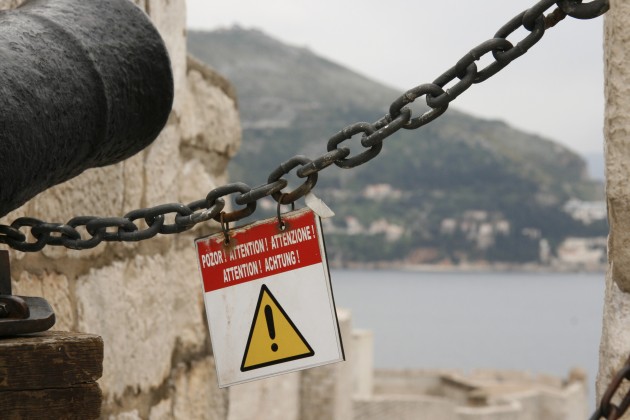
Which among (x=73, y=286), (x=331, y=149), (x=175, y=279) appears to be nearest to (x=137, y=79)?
(x=331, y=149)

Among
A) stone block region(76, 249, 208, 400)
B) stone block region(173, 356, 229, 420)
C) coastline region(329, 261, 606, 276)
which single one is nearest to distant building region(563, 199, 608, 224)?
coastline region(329, 261, 606, 276)

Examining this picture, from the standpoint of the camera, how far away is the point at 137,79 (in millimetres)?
1741

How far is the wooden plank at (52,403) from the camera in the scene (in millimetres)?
1410

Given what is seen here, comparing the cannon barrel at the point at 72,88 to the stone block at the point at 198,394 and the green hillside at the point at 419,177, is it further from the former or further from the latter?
the green hillside at the point at 419,177

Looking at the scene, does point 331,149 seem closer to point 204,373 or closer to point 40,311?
point 40,311

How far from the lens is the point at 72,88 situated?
62.8 inches

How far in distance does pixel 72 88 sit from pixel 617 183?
2.70 ft

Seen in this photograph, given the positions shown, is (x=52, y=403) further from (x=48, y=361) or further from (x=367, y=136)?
(x=367, y=136)

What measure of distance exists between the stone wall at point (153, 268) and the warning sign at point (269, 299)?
520 millimetres

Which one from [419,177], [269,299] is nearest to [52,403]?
[269,299]

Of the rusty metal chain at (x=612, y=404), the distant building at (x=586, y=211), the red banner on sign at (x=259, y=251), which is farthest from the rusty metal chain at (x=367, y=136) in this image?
the distant building at (x=586, y=211)

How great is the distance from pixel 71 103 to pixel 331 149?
408 mm

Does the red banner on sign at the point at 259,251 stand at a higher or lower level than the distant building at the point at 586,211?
lower

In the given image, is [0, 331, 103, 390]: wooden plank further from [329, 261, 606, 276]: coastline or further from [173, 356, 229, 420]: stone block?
[329, 261, 606, 276]: coastline
